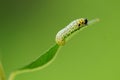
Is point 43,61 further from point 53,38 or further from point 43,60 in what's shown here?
point 53,38

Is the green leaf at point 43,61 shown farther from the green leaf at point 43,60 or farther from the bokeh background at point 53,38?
the bokeh background at point 53,38

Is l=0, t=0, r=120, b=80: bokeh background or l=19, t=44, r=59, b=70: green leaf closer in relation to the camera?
l=19, t=44, r=59, b=70: green leaf

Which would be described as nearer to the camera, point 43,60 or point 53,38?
point 43,60

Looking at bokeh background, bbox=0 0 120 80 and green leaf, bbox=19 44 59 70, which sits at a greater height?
bokeh background, bbox=0 0 120 80

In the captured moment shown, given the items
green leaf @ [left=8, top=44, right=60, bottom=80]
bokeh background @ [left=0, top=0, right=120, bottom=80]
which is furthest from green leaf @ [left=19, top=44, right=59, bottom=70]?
bokeh background @ [left=0, top=0, right=120, bottom=80]

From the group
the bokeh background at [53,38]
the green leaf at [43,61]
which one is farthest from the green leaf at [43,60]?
the bokeh background at [53,38]

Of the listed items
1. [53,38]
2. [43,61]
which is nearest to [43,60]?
[43,61]

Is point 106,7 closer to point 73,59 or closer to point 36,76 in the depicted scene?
point 73,59

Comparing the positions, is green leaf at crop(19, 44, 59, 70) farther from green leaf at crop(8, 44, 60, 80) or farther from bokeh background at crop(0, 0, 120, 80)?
bokeh background at crop(0, 0, 120, 80)

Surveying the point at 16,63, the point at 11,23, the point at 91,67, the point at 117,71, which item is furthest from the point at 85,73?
the point at 11,23
